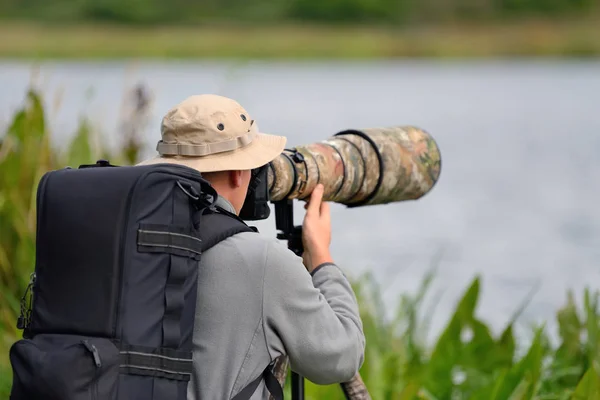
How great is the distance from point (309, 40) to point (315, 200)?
24236mm

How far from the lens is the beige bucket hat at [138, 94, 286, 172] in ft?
5.70

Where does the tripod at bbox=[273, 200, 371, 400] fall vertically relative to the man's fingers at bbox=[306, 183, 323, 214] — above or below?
below

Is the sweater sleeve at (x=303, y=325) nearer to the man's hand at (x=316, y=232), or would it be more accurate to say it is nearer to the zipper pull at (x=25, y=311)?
the man's hand at (x=316, y=232)

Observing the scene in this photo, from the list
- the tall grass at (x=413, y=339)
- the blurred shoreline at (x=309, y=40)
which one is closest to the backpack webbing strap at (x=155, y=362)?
the tall grass at (x=413, y=339)

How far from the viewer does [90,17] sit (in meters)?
28.4

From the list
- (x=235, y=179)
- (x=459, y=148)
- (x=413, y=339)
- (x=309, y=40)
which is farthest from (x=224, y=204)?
(x=309, y=40)

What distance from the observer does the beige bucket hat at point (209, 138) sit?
5.70 feet

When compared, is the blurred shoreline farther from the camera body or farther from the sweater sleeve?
the sweater sleeve

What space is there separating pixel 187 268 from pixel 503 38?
2793cm

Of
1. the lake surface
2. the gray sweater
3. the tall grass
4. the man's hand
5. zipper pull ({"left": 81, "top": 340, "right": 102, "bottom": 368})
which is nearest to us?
zipper pull ({"left": 81, "top": 340, "right": 102, "bottom": 368})

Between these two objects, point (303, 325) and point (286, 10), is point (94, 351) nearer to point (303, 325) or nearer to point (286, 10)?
point (303, 325)

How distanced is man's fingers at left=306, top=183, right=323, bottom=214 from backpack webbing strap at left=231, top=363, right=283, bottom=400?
1.19 ft

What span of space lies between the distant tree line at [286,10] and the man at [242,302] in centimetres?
2642

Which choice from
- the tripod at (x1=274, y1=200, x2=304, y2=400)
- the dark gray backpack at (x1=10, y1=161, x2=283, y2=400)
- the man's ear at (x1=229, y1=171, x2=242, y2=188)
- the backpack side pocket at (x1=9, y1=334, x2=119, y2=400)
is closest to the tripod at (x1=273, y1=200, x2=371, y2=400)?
the tripod at (x1=274, y1=200, x2=304, y2=400)
